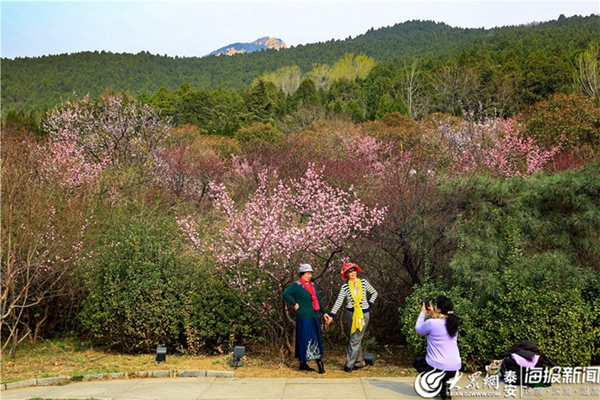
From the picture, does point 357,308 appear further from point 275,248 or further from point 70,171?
point 70,171

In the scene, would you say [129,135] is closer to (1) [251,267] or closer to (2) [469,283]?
(1) [251,267]

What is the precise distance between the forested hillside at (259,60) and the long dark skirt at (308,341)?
139ft

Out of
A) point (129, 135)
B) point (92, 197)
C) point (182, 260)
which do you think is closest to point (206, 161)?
point (129, 135)

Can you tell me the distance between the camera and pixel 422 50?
359 feet

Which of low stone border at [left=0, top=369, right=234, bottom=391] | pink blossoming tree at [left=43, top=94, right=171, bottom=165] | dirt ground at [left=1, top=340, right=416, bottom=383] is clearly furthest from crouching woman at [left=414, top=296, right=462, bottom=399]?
pink blossoming tree at [left=43, top=94, right=171, bottom=165]

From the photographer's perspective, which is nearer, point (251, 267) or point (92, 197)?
point (251, 267)

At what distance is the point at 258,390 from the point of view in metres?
6.77

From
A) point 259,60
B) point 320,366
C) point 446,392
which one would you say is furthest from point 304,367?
point 259,60

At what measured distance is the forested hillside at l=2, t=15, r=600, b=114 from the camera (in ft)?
198

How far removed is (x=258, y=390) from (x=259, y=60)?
4470 inches

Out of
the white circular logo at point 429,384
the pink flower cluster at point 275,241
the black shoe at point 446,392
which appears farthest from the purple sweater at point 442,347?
the pink flower cluster at point 275,241

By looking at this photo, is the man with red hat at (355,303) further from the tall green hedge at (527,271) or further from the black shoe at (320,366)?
the tall green hedge at (527,271)

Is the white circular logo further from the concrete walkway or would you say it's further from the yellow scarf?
the yellow scarf

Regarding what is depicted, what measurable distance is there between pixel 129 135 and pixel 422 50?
9890 cm
